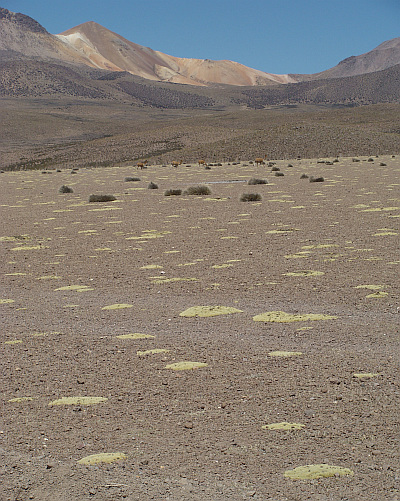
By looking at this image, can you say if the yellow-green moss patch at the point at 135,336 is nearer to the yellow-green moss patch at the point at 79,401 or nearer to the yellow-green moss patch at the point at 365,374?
the yellow-green moss patch at the point at 79,401

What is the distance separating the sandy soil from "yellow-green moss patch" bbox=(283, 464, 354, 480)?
4 centimetres

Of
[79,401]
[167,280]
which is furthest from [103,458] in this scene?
[167,280]

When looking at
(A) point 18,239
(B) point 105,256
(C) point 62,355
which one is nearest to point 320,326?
(C) point 62,355

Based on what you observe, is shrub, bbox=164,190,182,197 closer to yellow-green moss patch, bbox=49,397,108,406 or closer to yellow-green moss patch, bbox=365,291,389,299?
yellow-green moss patch, bbox=365,291,389,299

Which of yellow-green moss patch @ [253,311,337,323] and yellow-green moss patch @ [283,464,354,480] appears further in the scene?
yellow-green moss patch @ [253,311,337,323]

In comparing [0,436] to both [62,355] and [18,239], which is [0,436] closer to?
[62,355]

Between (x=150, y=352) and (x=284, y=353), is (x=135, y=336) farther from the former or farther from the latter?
(x=284, y=353)

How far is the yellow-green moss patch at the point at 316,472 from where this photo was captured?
389 centimetres

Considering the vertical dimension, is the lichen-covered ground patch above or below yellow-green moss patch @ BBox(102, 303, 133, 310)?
above

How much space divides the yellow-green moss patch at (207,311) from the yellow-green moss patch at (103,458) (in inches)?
141

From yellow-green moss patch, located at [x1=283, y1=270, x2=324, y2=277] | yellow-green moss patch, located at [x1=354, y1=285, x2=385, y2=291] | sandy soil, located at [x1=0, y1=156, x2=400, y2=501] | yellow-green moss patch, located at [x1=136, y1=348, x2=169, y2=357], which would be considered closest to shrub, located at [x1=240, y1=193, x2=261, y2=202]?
sandy soil, located at [x1=0, y1=156, x2=400, y2=501]

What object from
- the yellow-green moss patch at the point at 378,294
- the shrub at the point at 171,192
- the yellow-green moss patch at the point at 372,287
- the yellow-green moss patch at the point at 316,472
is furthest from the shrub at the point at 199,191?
the yellow-green moss patch at the point at 316,472

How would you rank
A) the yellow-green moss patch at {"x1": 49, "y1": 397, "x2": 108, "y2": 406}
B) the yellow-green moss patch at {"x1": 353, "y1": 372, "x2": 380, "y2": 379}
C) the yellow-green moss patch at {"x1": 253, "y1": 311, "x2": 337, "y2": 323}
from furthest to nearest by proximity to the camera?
the yellow-green moss patch at {"x1": 253, "y1": 311, "x2": 337, "y2": 323}
the yellow-green moss patch at {"x1": 353, "y1": 372, "x2": 380, "y2": 379}
the yellow-green moss patch at {"x1": 49, "y1": 397, "x2": 108, "y2": 406}

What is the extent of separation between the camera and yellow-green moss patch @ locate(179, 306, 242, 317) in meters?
7.77
